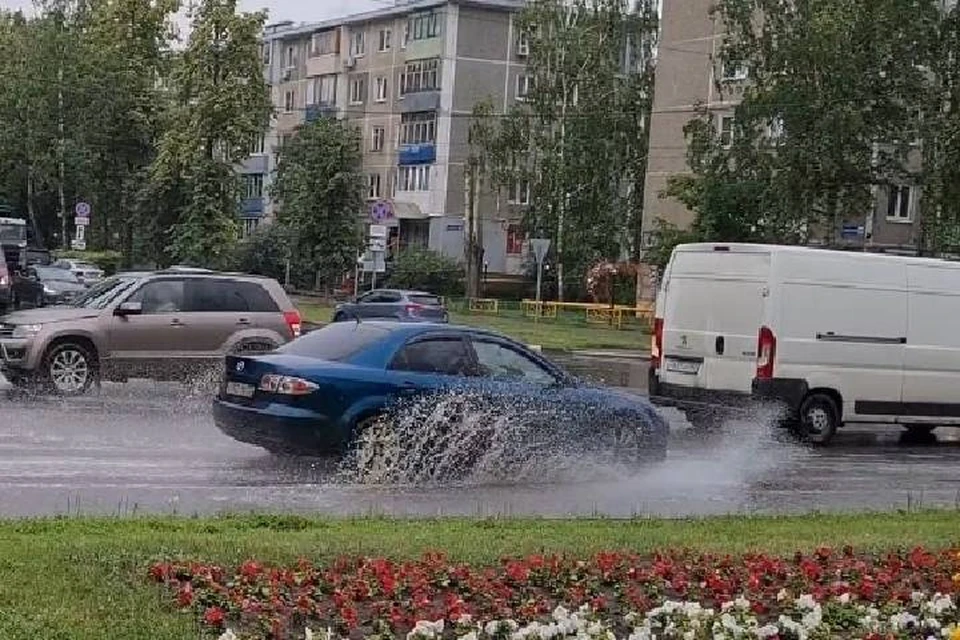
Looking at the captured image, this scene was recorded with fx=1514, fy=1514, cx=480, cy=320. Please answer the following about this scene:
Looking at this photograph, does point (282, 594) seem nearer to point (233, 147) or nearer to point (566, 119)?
point (233, 147)

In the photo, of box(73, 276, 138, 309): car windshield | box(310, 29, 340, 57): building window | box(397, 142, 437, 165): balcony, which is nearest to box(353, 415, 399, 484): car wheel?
box(73, 276, 138, 309): car windshield

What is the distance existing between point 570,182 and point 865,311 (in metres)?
47.1

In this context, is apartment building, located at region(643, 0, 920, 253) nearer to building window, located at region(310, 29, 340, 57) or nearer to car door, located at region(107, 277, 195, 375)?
building window, located at region(310, 29, 340, 57)

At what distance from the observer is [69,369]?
1900 centimetres

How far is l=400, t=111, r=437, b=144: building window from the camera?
78250mm

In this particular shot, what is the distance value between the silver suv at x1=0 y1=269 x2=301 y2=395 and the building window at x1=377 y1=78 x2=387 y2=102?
214ft

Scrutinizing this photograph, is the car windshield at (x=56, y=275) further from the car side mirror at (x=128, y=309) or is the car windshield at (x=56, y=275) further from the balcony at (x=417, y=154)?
the balcony at (x=417, y=154)

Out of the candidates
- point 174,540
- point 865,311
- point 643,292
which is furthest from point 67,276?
point 174,540

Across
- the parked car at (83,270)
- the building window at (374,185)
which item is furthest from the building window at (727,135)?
the building window at (374,185)

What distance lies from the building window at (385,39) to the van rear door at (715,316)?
2653 inches

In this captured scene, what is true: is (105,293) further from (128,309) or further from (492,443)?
(492,443)

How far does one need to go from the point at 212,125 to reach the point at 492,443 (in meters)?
41.8

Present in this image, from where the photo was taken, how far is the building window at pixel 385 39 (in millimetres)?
84281

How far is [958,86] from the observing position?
4381 centimetres
